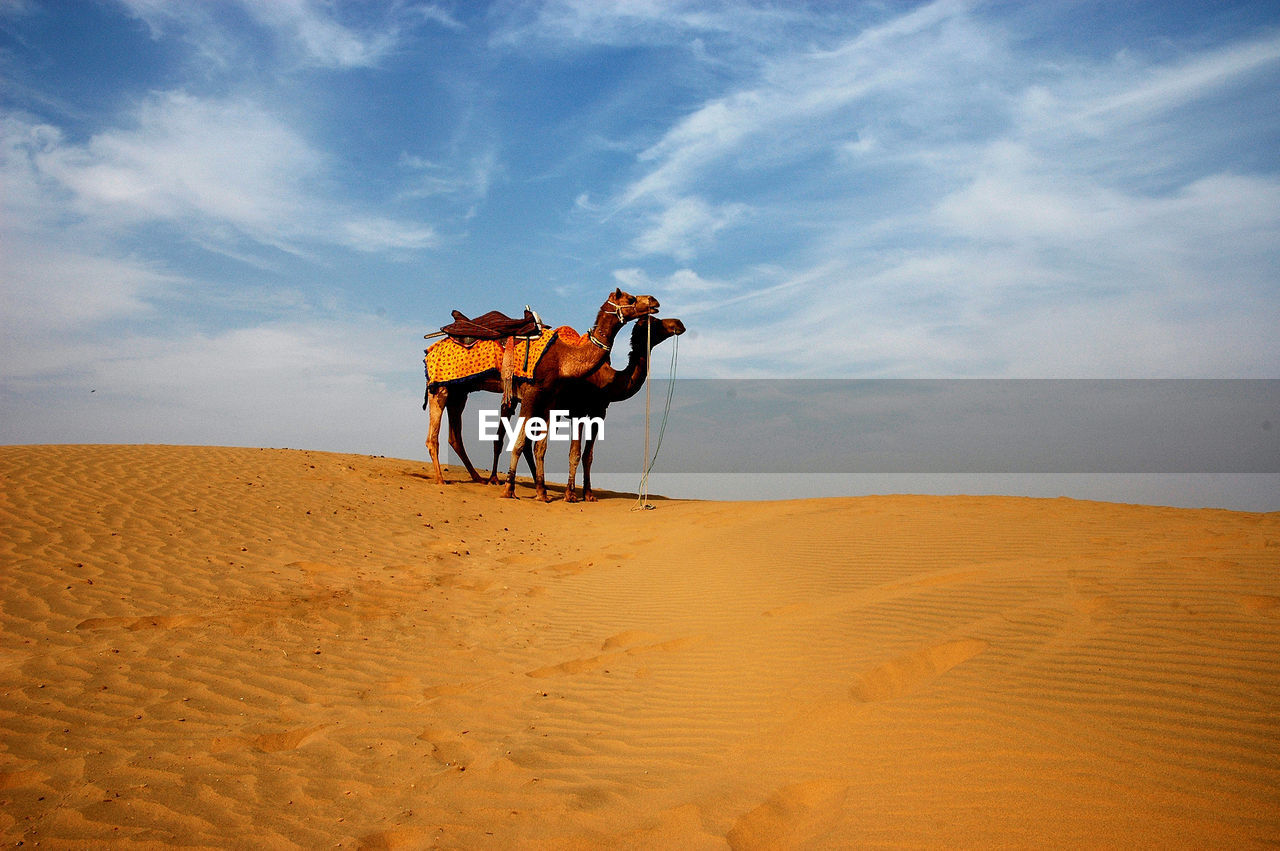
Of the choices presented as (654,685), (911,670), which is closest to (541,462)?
(654,685)

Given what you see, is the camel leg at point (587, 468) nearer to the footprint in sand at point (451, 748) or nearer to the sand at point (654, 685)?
the sand at point (654, 685)

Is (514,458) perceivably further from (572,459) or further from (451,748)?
(451,748)

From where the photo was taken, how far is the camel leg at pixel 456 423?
17.0m

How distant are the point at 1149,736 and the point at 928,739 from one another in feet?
3.50

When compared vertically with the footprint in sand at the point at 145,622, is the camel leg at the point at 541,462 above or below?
above

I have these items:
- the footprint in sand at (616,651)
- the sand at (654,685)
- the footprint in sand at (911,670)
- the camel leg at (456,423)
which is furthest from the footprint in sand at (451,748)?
the camel leg at (456,423)

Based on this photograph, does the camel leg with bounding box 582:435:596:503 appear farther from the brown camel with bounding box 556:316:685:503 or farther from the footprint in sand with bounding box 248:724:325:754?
the footprint in sand with bounding box 248:724:325:754

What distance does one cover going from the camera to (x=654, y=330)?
1548 cm

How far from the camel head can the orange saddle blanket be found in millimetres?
1770

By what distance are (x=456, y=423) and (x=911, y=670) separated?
13.9 meters

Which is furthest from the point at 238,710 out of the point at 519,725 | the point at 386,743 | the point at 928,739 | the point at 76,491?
the point at 76,491

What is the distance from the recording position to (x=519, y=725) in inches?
197

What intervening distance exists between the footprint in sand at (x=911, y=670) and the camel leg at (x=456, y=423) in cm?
1347

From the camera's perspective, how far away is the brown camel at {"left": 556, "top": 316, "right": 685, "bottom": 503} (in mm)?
15461
